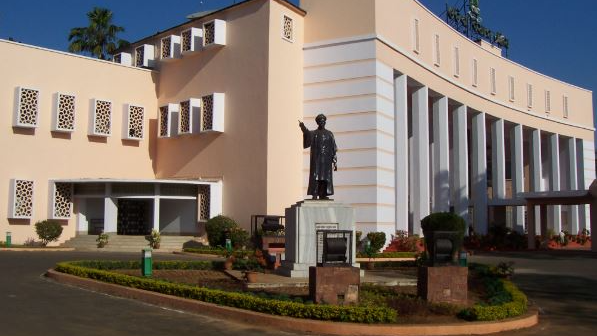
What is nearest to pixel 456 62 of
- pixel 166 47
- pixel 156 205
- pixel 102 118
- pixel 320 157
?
pixel 166 47

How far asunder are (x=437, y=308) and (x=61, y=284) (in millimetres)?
8451

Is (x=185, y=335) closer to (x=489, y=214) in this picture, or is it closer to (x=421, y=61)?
(x=421, y=61)

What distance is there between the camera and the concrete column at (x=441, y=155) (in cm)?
3297

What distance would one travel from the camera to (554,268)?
69.7 ft

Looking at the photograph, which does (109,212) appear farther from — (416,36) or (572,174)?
(572,174)

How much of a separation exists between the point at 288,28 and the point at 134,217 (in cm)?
1267

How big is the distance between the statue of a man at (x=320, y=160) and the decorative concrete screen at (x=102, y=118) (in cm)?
1880

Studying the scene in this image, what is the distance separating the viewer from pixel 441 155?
33406 millimetres

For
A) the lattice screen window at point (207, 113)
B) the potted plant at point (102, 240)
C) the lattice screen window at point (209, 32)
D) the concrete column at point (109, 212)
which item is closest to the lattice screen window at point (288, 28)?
the lattice screen window at point (209, 32)

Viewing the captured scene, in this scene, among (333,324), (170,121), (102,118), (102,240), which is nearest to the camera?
(333,324)

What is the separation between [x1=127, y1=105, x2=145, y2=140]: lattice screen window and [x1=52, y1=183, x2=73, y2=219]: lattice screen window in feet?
13.6

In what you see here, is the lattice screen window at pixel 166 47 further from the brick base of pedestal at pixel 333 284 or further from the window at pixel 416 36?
the brick base of pedestal at pixel 333 284

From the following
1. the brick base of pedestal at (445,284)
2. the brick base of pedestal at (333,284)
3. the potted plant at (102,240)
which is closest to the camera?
the brick base of pedestal at (333,284)

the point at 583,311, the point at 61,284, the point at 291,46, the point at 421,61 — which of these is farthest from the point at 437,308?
the point at 421,61
